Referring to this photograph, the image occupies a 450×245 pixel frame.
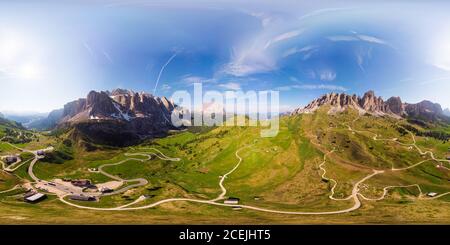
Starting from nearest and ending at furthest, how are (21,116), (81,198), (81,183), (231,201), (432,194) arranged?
(81,198)
(231,201)
(81,183)
(432,194)
(21,116)

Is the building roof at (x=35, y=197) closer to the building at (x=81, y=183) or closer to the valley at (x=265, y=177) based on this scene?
the valley at (x=265, y=177)

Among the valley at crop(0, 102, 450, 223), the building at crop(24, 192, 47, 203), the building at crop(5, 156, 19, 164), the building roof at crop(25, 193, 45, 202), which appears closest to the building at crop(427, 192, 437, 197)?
the valley at crop(0, 102, 450, 223)

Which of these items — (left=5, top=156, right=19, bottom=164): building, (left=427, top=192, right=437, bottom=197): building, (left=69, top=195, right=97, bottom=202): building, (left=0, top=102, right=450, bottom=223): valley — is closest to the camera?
(left=0, top=102, right=450, bottom=223): valley

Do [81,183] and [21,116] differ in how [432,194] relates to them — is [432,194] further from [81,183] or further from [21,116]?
[21,116]

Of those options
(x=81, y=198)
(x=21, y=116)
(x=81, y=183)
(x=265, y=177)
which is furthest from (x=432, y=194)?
(x=21, y=116)

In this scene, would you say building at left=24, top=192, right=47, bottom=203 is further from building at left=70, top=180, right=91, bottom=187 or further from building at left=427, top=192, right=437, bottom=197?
building at left=427, top=192, right=437, bottom=197

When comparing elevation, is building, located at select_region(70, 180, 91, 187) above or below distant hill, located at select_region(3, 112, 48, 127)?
below

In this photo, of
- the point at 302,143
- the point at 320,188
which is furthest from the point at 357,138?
the point at 320,188
